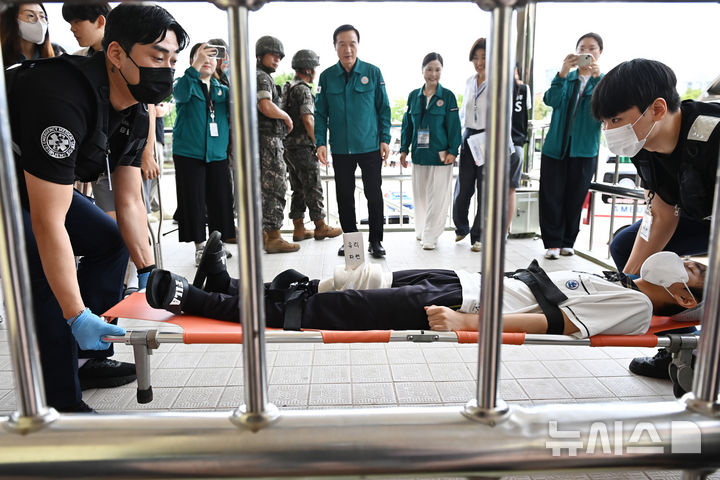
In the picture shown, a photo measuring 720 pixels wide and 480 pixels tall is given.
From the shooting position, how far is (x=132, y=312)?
1.55m

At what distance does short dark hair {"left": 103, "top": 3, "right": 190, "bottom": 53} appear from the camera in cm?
129

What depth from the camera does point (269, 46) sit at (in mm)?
3637

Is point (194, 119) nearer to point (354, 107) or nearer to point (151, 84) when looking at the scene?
point (354, 107)

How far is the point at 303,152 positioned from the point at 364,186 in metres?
0.87

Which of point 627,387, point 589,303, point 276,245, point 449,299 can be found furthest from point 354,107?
point 627,387

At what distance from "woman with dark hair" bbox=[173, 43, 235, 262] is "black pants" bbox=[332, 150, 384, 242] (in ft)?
2.93

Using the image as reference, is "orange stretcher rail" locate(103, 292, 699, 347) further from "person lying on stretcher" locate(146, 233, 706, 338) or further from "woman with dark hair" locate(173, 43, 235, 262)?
"woman with dark hair" locate(173, 43, 235, 262)

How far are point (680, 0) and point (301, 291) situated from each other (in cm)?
145

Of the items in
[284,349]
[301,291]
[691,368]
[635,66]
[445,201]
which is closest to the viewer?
[691,368]

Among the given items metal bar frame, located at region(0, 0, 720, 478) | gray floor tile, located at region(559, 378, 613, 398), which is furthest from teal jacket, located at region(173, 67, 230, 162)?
metal bar frame, located at region(0, 0, 720, 478)

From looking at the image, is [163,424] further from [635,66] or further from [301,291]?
[635,66]

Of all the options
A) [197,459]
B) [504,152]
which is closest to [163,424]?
[197,459]

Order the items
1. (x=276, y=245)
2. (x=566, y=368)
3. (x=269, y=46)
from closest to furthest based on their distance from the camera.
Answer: (x=566, y=368) < (x=269, y=46) < (x=276, y=245)

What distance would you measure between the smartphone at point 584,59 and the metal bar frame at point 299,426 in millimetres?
3247
